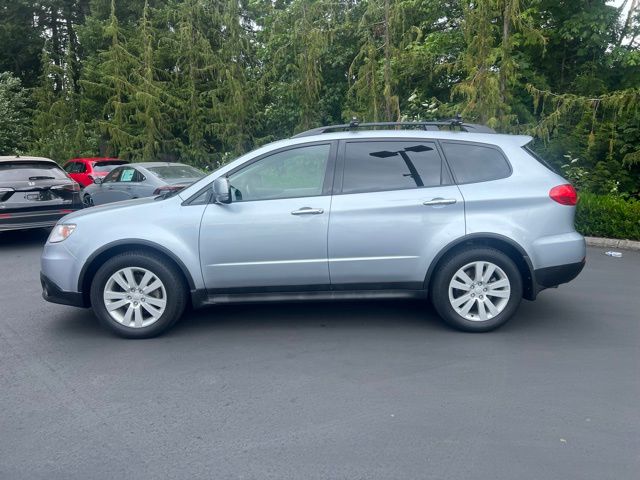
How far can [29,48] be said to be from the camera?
3403 centimetres

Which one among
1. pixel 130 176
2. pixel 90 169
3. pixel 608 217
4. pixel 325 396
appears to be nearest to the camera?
pixel 325 396

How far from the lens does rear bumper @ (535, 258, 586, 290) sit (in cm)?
544

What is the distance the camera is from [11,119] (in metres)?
25.1

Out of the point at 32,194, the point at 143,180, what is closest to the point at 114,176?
the point at 143,180

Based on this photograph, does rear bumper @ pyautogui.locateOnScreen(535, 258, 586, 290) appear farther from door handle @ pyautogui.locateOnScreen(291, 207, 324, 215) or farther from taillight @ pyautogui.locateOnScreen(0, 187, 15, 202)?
taillight @ pyautogui.locateOnScreen(0, 187, 15, 202)

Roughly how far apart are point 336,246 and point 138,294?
1.78 m

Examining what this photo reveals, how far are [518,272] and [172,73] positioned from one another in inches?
852

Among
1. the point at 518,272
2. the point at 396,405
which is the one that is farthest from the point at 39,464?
the point at 518,272

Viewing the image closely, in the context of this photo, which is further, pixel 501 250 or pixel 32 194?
pixel 32 194

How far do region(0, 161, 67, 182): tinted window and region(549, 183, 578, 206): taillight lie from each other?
28.2 ft

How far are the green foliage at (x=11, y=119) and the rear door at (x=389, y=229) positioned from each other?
2289cm

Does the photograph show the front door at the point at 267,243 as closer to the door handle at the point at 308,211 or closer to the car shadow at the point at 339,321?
the door handle at the point at 308,211

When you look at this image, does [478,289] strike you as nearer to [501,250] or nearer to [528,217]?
[501,250]

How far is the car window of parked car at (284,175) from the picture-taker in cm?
558
